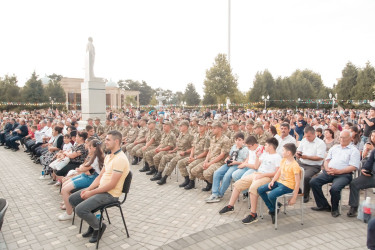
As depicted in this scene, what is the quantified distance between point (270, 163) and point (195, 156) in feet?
8.08

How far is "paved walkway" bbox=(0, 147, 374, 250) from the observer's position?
3924 millimetres

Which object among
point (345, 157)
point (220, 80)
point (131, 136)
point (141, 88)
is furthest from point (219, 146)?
point (141, 88)

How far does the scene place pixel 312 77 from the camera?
2495 inches

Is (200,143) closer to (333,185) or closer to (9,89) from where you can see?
(333,185)

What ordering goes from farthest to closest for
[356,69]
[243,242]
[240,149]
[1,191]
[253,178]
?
[356,69]
[1,191]
[240,149]
[253,178]
[243,242]

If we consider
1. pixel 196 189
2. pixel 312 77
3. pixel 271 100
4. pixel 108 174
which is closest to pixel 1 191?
pixel 108 174

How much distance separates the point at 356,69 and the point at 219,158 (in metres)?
46.7

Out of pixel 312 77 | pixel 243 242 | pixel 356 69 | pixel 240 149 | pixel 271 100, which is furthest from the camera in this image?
pixel 312 77

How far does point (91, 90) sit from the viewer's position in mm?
14500

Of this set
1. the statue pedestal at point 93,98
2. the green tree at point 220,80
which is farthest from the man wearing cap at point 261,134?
the green tree at point 220,80

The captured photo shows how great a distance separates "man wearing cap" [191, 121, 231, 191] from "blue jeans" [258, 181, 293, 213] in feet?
5.17

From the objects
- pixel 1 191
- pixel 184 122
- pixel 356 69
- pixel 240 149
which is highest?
pixel 356 69

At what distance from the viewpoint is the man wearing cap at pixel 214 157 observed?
6.11 meters

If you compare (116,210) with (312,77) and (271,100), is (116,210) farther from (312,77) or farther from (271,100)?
(312,77)
